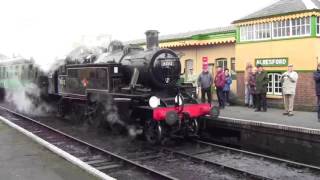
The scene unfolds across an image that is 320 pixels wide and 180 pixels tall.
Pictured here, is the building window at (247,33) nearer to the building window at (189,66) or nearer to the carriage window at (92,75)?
the building window at (189,66)

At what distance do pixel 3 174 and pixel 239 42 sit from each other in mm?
10414

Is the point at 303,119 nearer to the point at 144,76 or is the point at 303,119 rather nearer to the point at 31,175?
the point at 144,76

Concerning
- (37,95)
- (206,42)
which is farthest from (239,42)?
(37,95)

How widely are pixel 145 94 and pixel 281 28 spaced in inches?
240

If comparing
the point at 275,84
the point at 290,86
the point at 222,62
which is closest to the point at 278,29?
the point at 275,84

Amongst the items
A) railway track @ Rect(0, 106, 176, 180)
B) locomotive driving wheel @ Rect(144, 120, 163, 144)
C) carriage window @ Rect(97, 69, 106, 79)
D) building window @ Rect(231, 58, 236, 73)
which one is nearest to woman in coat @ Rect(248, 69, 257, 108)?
building window @ Rect(231, 58, 236, 73)

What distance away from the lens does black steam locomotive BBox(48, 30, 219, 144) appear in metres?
9.94

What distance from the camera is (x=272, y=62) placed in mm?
14156

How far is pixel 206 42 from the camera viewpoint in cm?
1745

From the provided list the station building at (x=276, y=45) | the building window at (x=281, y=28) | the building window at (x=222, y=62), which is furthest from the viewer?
the building window at (x=222, y=62)

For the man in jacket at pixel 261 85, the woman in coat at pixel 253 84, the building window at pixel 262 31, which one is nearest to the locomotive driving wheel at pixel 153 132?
the man in jacket at pixel 261 85

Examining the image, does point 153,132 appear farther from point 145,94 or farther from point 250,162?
point 250,162

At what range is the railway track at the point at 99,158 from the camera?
7742 mm

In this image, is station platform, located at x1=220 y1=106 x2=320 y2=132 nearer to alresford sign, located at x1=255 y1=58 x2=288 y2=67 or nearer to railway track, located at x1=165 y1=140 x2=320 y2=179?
railway track, located at x1=165 y1=140 x2=320 y2=179
